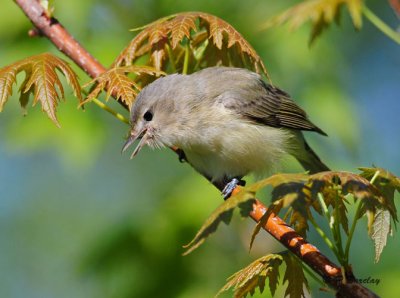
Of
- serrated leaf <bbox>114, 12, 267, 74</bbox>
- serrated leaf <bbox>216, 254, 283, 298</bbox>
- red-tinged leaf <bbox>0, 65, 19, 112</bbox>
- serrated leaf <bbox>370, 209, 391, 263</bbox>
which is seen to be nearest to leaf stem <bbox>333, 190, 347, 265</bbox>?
serrated leaf <bbox>370, 209, 391, 263</bbox>

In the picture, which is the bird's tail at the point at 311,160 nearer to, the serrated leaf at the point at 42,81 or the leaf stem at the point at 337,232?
the serrated leaf at the point at 42,81

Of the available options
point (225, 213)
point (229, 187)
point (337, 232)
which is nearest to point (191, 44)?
point (229, 187)

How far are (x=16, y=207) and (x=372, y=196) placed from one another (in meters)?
7.33

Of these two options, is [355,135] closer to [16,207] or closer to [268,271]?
[268,271]

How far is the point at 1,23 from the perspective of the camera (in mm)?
4012

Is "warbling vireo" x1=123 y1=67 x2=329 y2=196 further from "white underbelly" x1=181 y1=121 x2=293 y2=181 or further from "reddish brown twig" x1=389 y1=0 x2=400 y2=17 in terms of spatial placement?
"reddish brown twig" x1=389 y1=0 x2=400 y2=17

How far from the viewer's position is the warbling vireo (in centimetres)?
328

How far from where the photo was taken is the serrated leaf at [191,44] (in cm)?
270

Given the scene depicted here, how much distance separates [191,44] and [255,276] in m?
1.29

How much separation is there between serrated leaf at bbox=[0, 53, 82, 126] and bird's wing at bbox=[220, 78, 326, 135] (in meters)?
1.04

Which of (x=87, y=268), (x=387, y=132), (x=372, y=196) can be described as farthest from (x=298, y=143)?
(x=387, y=132)

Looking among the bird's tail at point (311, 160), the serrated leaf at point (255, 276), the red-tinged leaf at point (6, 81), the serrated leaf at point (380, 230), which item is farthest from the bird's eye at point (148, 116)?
the serrated leaf at point (380, 230)

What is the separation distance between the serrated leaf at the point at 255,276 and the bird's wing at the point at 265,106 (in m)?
1.41

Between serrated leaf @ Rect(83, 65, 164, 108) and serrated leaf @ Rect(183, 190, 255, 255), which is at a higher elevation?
serrated leaf @ Rect(83, 65, 164, 108)
